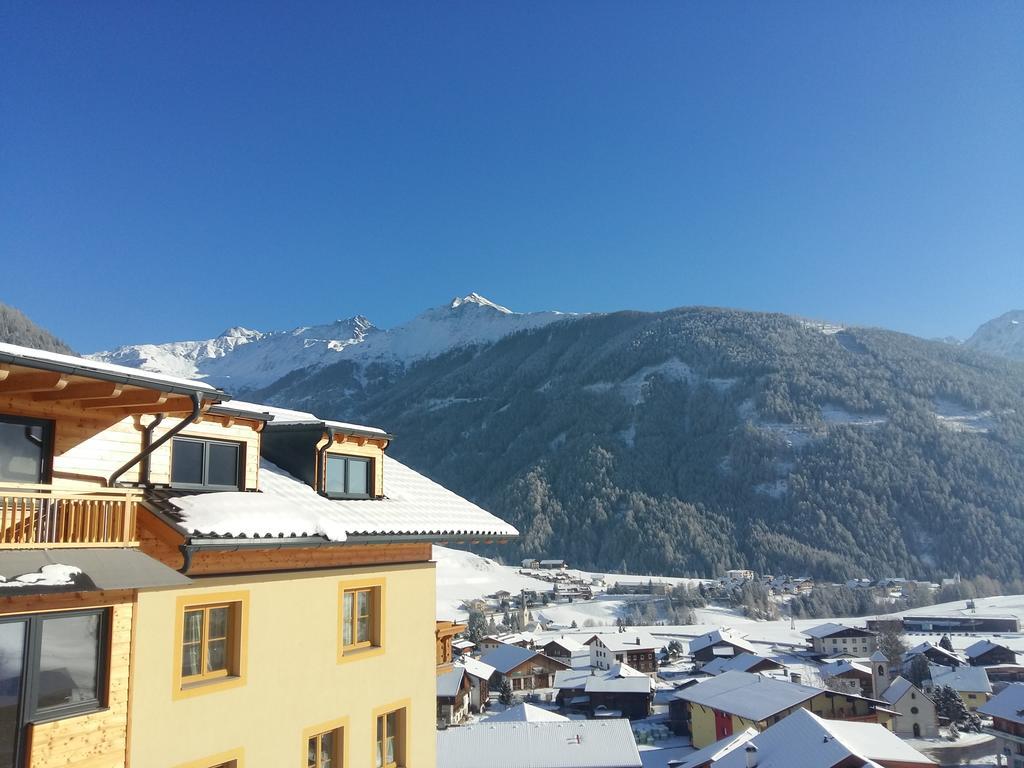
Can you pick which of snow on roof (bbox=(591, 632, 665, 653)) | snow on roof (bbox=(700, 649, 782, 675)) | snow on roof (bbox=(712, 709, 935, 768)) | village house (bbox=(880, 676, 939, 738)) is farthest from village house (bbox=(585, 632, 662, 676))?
snow on roof (bbox=(712, 709, 935, 768))

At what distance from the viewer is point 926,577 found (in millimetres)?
157125

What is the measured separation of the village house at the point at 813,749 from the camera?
3047 cm

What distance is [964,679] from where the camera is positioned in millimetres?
63719

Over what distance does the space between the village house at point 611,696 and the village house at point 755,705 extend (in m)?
7.19

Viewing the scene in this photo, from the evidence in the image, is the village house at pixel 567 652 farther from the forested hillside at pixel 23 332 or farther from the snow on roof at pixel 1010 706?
the forested hillside at pixel 23 332

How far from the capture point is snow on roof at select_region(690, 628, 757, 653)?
81.4 metres

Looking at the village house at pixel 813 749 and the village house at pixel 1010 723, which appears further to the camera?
the village house at pixel 1010 723

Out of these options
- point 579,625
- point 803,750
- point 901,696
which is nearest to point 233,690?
point 803,750

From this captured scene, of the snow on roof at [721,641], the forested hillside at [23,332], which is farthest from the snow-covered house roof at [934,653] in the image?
the forested hillside at [23,332]

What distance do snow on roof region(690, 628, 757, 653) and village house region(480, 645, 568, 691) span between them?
18686 millimetres

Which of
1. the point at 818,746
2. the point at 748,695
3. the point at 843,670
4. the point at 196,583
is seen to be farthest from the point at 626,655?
the point at 196,583

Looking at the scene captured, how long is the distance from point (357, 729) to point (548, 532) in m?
183

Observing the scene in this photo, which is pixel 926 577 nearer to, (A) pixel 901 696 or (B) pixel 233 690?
(A) pixel 901 696

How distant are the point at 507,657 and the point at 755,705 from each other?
3326cm
